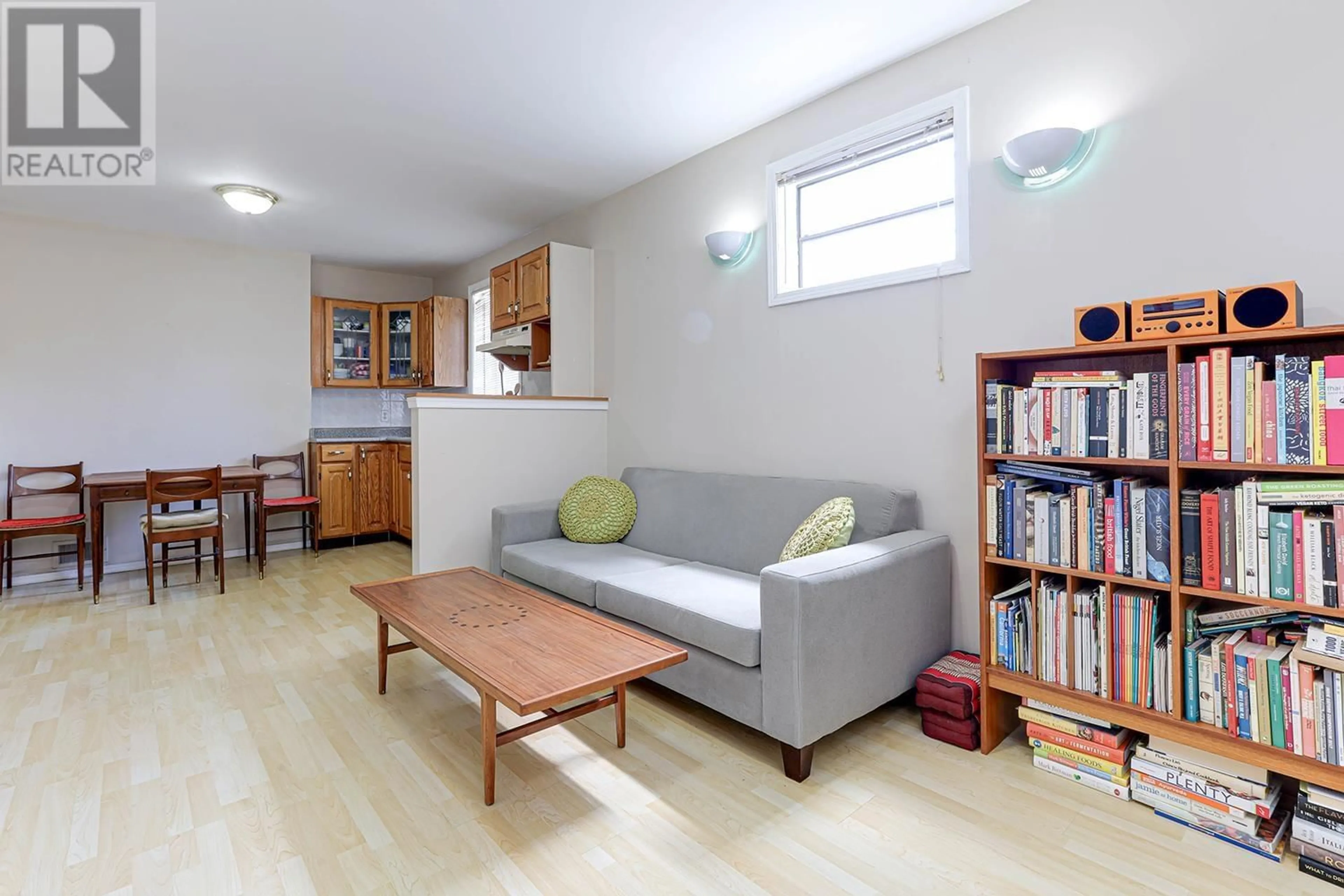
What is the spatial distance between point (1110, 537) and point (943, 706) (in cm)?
78

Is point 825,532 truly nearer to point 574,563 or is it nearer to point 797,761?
point 797,761

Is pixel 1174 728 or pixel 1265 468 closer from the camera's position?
pixel 1265 468

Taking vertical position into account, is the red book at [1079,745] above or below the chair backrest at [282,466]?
below

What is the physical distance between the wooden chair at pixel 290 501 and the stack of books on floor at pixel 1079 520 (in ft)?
15.8

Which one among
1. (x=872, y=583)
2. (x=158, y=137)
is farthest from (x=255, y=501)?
(x=872, y=583)

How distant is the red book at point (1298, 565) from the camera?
153 centimetres

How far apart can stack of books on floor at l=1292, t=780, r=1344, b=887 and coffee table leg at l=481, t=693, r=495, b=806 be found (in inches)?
79.9

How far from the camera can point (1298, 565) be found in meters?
1.53

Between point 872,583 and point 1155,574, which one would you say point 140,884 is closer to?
point 872,583

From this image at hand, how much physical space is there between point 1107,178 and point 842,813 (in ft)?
7.06

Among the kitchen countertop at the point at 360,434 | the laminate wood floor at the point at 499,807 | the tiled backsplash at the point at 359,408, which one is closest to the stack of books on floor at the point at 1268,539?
the laminate wood floor at the point at 499,807

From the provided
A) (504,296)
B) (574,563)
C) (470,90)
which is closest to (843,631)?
(574,563)

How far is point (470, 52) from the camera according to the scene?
2.52m

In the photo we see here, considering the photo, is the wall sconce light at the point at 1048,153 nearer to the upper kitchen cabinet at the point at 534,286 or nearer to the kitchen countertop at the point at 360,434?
the upper kitchen cabinet at the point at 534,286
